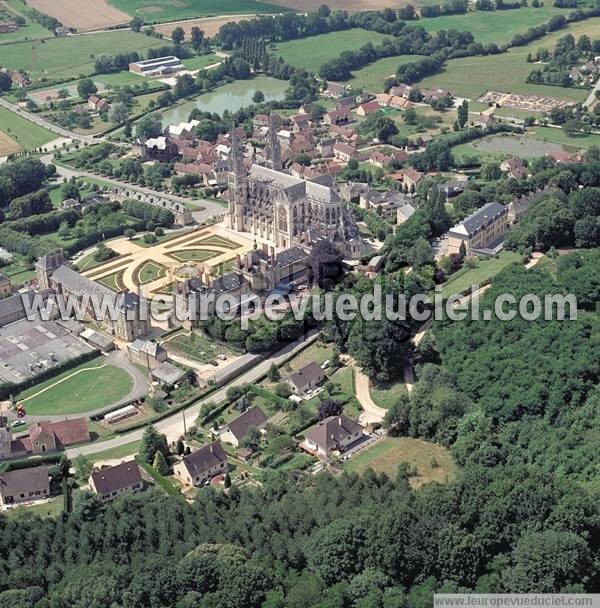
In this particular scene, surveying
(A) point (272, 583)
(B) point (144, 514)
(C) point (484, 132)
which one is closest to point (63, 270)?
(B) point (144, 514)

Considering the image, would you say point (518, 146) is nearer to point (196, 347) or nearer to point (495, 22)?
point (196, 347)

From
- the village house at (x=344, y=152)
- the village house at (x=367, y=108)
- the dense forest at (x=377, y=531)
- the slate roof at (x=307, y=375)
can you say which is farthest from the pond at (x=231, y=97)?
the dense forest at (x=377, y=531)

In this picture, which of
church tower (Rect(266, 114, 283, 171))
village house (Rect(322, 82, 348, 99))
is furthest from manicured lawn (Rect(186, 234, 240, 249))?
village house (Rect(322, 82, 348, 99))

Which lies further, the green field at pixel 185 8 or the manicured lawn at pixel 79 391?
the green field at pixel 185 8

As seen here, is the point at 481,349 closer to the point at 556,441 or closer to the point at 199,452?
the point at 556,441

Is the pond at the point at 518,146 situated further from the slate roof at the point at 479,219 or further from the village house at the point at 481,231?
the village house at the point at 481,231

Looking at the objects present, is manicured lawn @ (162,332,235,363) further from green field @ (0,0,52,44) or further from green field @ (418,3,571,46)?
green field @ (0,0,52,44)

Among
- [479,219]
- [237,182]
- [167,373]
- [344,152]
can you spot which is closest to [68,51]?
[344,152]
